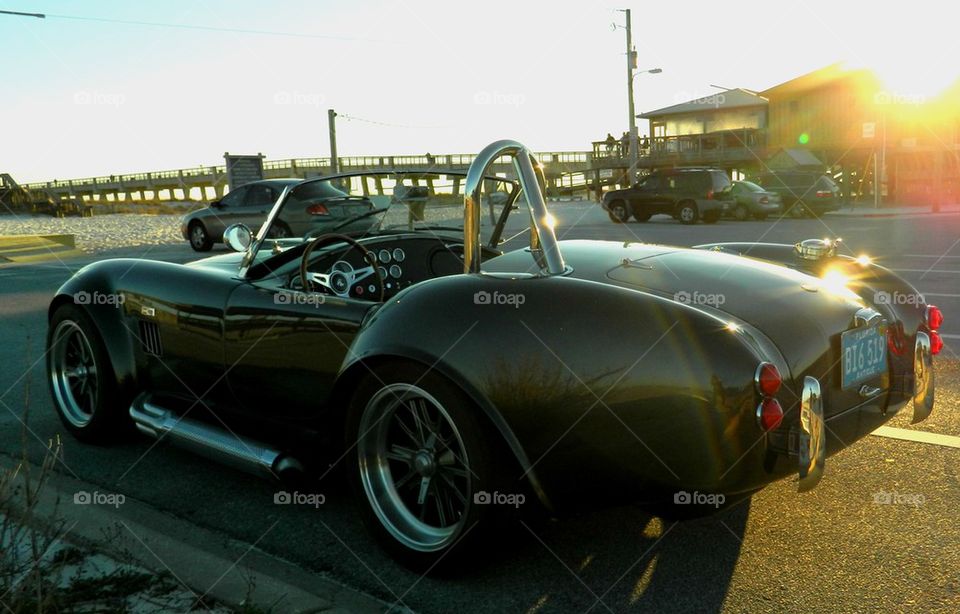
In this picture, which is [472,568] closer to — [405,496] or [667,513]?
[405,496]

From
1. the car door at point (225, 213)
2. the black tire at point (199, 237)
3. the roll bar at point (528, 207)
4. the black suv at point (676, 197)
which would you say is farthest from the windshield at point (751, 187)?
the roll bar at point (528, 207)

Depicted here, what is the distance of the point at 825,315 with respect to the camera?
3.11 metres

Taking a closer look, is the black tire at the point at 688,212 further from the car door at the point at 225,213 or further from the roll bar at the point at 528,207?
the roll bar at the point at 528,207

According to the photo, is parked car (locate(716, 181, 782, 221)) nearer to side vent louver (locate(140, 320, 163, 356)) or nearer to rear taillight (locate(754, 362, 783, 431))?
side vent louver (locate(140, 320, 163, 356))

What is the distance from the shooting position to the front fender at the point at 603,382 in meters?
2.54

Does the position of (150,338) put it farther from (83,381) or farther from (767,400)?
(767,400)

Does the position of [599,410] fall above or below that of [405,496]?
above

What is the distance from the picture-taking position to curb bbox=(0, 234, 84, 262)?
59.1ft

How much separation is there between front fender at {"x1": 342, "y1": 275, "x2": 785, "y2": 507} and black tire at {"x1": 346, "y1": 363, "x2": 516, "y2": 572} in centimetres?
8

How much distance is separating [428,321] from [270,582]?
988 mm

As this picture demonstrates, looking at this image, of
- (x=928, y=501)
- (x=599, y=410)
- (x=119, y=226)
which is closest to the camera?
(x=599, y=410)

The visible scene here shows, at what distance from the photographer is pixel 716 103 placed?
1935 inches

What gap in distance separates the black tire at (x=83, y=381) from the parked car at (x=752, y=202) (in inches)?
902

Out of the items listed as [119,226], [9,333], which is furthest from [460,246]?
[119,226]
